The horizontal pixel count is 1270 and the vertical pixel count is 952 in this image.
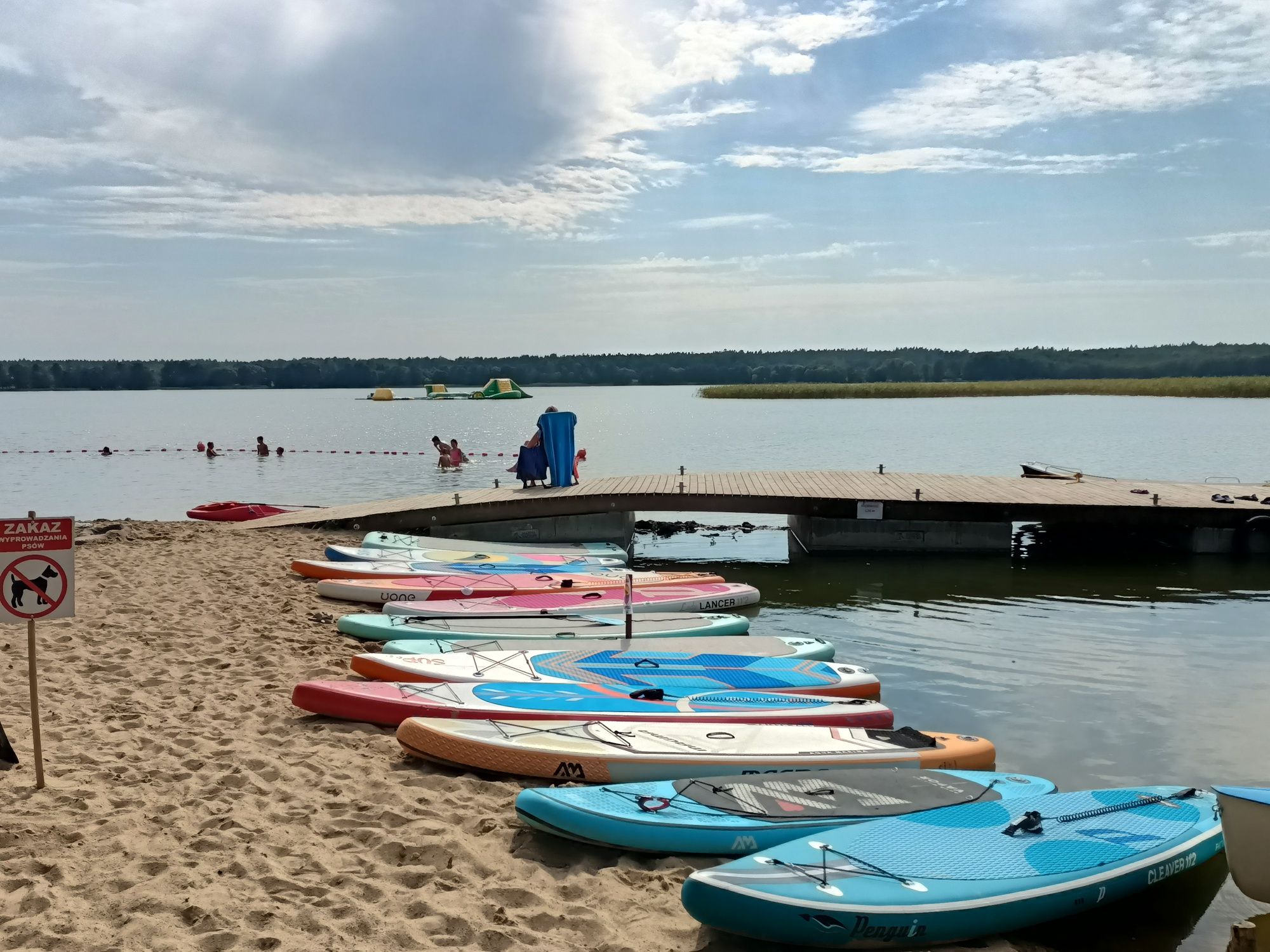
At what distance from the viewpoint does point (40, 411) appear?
9100 cm

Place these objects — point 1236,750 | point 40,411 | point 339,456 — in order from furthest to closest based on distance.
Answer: point 40,411 < point 339,456 < point 1236,750

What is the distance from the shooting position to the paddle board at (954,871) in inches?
144

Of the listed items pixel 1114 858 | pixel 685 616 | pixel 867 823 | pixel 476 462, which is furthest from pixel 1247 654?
pixel 476 462

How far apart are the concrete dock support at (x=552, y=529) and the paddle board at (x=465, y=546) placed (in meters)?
0.67

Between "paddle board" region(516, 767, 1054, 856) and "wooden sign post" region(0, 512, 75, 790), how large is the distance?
8.14 ft

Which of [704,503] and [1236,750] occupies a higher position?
[704,503]

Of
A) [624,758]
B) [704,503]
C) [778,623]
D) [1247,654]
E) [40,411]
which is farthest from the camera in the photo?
[40,411]

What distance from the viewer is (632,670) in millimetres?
7188

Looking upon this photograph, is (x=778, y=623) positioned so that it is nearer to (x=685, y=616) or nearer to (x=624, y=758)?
(x=685, y=616)

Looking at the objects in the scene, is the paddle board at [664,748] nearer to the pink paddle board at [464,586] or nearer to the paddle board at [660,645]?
the paddle board at [660,645]

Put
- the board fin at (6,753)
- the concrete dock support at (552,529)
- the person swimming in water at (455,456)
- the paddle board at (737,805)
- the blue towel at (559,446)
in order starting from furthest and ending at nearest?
the person swimming in water at (455,456) → the blue towel at (559,446) → the concrete dock support at (552,529) → the board fin at (6,753) → the paddle board at (737,805)

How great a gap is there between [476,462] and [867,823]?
27124mm

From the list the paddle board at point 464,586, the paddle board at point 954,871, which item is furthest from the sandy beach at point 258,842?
the paddle board at point 464,586

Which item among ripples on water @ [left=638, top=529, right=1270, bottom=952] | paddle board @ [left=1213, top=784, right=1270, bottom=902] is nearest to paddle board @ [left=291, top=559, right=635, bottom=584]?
ripples on water @ [left=638, top=529, right=1270, bottom=952]
